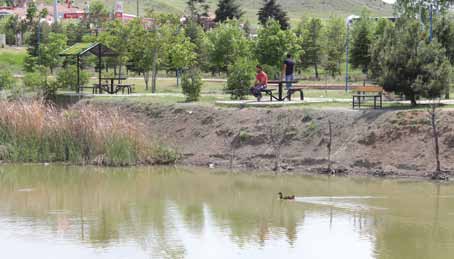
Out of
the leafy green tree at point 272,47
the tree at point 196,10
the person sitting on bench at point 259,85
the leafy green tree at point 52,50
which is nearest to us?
the person sitting on bench at point 259,85

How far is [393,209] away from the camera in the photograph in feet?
76.8

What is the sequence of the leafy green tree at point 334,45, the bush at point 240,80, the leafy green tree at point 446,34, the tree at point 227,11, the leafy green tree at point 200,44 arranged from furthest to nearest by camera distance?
the tree at point 227,11 → the leafy green tree at point 334,45 → the leafy green tree at point 200,44 → the leafy green tree at point 446,34 → the bush at point 240,80

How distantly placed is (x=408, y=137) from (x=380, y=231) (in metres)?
8.95

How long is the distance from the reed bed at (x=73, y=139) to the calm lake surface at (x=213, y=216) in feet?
3.03

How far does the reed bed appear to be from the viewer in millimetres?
31578

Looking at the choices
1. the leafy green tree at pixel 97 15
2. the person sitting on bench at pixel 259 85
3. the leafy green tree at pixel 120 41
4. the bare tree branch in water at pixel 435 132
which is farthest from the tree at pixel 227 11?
the bare tree branch in water at pixel 435 132

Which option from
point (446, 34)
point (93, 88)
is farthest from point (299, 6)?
point (446, 34)

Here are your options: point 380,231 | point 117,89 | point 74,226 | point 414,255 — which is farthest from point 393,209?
point 117,89

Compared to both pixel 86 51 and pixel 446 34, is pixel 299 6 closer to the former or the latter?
pixel 86 51

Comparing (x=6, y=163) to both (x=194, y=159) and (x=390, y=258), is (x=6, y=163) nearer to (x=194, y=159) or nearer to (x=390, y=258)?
(x=194, y=159)

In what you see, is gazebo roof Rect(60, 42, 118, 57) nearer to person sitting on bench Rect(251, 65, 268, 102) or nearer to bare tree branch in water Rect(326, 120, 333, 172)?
person sitting on bench Rect(251, 65, 268, 102)

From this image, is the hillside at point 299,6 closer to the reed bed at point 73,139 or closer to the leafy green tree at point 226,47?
the leafy green tree at point 226,47

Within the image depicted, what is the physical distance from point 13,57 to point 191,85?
43796mm

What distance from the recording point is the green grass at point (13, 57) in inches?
2827
